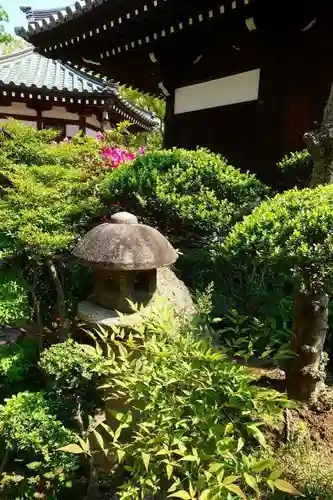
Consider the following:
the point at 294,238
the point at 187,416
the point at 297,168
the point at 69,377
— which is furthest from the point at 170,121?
the point at 187,416

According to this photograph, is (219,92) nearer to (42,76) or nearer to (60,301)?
(60,301)

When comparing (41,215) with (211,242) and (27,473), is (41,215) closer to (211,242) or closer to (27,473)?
(211,242)

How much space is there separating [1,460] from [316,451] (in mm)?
2332

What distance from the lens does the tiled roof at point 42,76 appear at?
10102mm

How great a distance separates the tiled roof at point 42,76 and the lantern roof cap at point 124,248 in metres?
7.66

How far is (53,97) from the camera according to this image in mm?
9977

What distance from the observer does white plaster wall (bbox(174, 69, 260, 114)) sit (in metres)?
4.86

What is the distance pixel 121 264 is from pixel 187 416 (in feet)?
4.15

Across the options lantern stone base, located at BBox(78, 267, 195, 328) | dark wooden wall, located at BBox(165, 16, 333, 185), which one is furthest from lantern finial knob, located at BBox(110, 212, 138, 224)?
dark wooden wall, located at BBox(165, 16, 333, 185)

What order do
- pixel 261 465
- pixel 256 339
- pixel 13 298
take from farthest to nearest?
pixel 13 298 → pixel 256 339 → pixel 261 465

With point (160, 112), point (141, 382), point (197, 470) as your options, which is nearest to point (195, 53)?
point (141, 382)

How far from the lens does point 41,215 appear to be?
356cm

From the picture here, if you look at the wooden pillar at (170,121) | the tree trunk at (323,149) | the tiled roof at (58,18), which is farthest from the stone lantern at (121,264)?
the wooden pillar at (170,121)

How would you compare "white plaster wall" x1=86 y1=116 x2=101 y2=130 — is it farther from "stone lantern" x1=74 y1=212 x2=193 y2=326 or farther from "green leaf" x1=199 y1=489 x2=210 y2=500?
"green leaf" x1=199 y1=489 x2=210 y2=500
